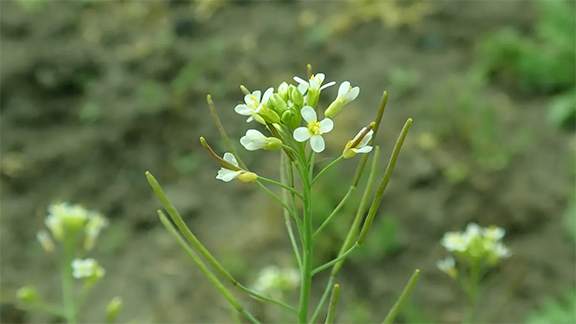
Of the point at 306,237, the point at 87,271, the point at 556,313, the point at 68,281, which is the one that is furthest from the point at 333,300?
the point at 556,313

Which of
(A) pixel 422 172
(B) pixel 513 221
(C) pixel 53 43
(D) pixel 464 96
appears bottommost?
(B) pixel 513 221

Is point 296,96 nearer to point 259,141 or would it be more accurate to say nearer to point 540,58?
point 259,141

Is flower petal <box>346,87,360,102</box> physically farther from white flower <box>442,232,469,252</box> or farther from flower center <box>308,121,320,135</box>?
white flower <box>442,232,469,252</box>

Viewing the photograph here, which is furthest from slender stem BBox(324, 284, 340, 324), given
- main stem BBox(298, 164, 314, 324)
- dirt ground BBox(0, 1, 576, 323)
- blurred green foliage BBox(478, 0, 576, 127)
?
blurred green foliage BBox(478, 0, 576, 127)

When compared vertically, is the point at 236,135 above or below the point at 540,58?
below

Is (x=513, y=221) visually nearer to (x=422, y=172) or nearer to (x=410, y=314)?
(x=422, y=172)

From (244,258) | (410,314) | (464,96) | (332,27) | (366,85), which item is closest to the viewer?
(410,314)

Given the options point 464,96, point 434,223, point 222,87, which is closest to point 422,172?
point 434,223
